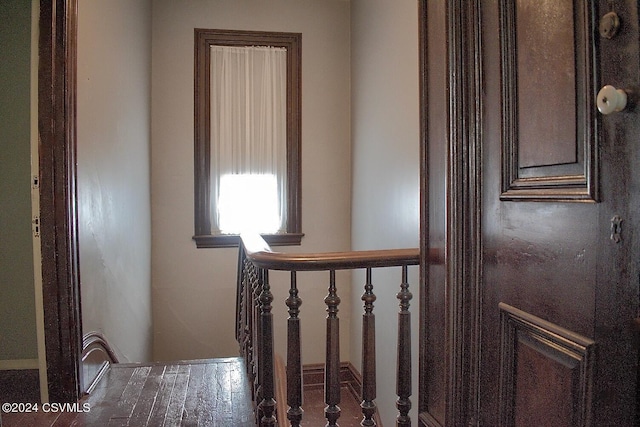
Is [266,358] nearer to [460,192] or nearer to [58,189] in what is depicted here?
[460,192]

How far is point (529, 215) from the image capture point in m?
0.95

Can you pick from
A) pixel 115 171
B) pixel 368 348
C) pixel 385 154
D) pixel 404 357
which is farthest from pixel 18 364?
pixel 385 154

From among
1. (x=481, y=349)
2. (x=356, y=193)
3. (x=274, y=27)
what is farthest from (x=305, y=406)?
(x=274, y=27)

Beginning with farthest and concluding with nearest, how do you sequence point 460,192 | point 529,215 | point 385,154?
point 385,154 < point 460,192 < point 529,215

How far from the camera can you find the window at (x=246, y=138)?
3.85 meters

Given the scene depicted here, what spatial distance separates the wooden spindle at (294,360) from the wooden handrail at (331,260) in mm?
51

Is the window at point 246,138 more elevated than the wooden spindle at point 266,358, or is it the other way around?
the window at point 246,138

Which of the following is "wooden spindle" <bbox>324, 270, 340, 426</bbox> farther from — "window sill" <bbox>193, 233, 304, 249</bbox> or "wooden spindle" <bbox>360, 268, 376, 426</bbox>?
"window sill" <bbox>193, 233, 304, 249</bbox>

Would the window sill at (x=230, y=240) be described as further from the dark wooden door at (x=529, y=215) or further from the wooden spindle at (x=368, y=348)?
the dark wooden door at (x=529, y=215)

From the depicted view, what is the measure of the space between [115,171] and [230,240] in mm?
1407

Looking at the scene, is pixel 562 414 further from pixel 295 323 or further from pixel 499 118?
pixel 295 323

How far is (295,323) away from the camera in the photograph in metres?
1.49

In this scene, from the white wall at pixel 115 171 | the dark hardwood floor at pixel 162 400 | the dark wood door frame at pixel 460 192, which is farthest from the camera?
the white wall at pixel 115 171

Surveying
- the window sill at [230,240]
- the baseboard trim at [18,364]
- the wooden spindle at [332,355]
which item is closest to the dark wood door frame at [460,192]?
the wooden spindle at [332,355]
